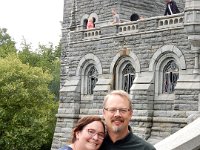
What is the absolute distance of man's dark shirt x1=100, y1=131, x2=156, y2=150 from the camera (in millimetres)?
3847

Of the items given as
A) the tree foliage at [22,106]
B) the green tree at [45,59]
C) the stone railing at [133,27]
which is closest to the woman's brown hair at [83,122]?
the stone railing at [133,27]

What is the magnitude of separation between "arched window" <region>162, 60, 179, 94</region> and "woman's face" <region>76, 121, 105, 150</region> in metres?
13.0

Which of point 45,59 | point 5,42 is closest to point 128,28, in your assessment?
point 45,59

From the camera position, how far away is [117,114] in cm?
383

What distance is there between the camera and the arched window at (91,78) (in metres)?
19.8

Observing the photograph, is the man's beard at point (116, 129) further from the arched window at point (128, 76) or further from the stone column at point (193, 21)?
the arched window at point (128, 76)

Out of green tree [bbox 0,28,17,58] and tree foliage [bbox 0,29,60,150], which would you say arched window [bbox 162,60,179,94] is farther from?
green tree [bbox 0,28,17,58]

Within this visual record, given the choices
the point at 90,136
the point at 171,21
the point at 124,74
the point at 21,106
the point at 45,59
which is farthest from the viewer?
the point at 45,59

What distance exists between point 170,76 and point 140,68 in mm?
1239

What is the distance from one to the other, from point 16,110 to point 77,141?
82.4 feet

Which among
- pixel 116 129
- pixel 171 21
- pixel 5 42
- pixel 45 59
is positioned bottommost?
pixel 116 129

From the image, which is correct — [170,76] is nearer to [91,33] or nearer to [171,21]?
[171,21]

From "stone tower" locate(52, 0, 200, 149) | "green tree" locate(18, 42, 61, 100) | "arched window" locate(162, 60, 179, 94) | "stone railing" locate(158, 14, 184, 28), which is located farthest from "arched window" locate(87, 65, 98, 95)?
"green tree" locate(18, 42, 61, 100)

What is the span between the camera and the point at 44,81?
2920 centimetres
